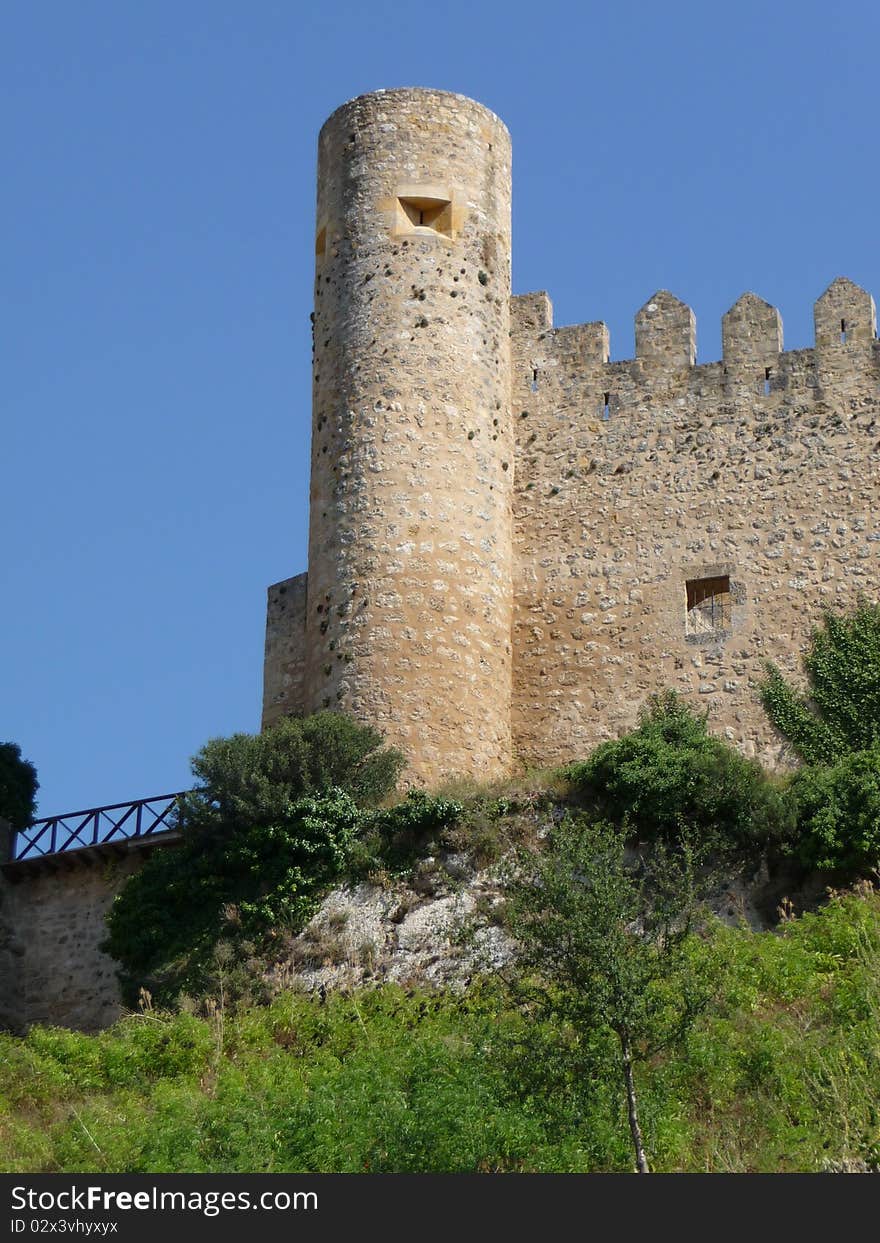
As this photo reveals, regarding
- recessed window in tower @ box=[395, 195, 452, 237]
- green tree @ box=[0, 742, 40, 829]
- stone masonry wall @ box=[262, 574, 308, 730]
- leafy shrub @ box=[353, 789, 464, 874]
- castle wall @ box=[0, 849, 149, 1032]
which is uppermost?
recessed window in tower @ box=[395, 195, 452, 237]

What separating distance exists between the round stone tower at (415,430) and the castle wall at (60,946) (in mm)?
3281

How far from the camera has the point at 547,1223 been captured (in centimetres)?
1155

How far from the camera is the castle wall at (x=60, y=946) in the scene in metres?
23.7

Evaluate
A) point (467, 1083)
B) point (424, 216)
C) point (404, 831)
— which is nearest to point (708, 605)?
point (404, 831)

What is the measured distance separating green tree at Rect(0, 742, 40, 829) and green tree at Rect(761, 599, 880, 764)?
8754mm

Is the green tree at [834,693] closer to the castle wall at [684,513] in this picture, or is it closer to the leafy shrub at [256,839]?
the castle wall at [684,513]

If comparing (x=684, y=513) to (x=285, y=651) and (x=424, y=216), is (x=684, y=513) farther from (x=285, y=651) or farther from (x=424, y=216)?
(x=285, y=651)

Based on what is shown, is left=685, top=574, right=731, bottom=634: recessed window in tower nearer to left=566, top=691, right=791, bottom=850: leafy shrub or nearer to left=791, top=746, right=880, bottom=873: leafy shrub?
left=566, top=691, right=791, bottom=850: leafy shrub

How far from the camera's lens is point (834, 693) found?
75.7 ft

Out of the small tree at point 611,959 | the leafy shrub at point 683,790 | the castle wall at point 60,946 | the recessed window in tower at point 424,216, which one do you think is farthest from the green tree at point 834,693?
the small tree at point 611,959

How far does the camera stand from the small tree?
14523mm

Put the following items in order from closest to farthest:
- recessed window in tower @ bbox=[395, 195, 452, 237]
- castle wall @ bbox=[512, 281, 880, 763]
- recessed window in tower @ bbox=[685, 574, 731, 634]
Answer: castle wall @ bbox=[512, 281, 880, 763]
recessed window in tower @ bbox=[685, 574, 731, 634]
recessed window in tower @ bbox=[395, 195, 452, 237]

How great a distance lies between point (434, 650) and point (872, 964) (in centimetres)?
785

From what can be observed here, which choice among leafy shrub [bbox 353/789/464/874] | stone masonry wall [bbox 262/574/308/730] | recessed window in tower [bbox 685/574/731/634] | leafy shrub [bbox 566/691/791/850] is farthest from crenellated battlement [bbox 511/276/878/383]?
leafy shrub [bbox 353/789/464/874]
